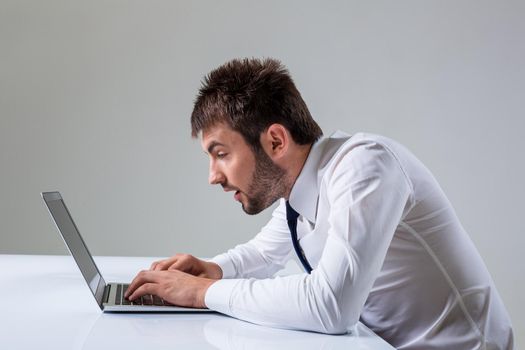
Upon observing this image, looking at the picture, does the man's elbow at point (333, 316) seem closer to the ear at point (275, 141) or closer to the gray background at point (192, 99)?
the ear at point (275, 141)

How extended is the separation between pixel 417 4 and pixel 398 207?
3080mm

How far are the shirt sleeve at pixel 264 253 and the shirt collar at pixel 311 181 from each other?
29 cm

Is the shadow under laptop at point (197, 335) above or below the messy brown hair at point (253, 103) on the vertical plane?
below

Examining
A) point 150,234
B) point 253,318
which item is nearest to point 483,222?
point 150,234

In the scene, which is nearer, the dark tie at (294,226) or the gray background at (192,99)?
the dark tie at (294,226)

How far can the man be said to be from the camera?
1.30 m

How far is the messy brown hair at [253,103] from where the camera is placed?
1537 mm

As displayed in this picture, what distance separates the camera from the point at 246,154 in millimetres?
1551

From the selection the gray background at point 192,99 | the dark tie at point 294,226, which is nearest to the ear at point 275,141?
the dark tie at point 294,226

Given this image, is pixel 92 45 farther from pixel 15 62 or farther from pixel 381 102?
pixel 381 102

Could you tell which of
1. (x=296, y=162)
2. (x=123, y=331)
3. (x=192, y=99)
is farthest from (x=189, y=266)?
(x=192, y=99)

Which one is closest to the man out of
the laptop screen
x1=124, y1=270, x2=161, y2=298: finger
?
x1=124, y1=270, x2=161, y2=298: finger

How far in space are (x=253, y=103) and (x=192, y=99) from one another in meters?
2.57

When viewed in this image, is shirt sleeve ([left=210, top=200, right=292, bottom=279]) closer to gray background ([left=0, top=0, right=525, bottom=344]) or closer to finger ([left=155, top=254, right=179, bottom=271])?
finger ([left=155, top=254, right=179, bottom=271])
